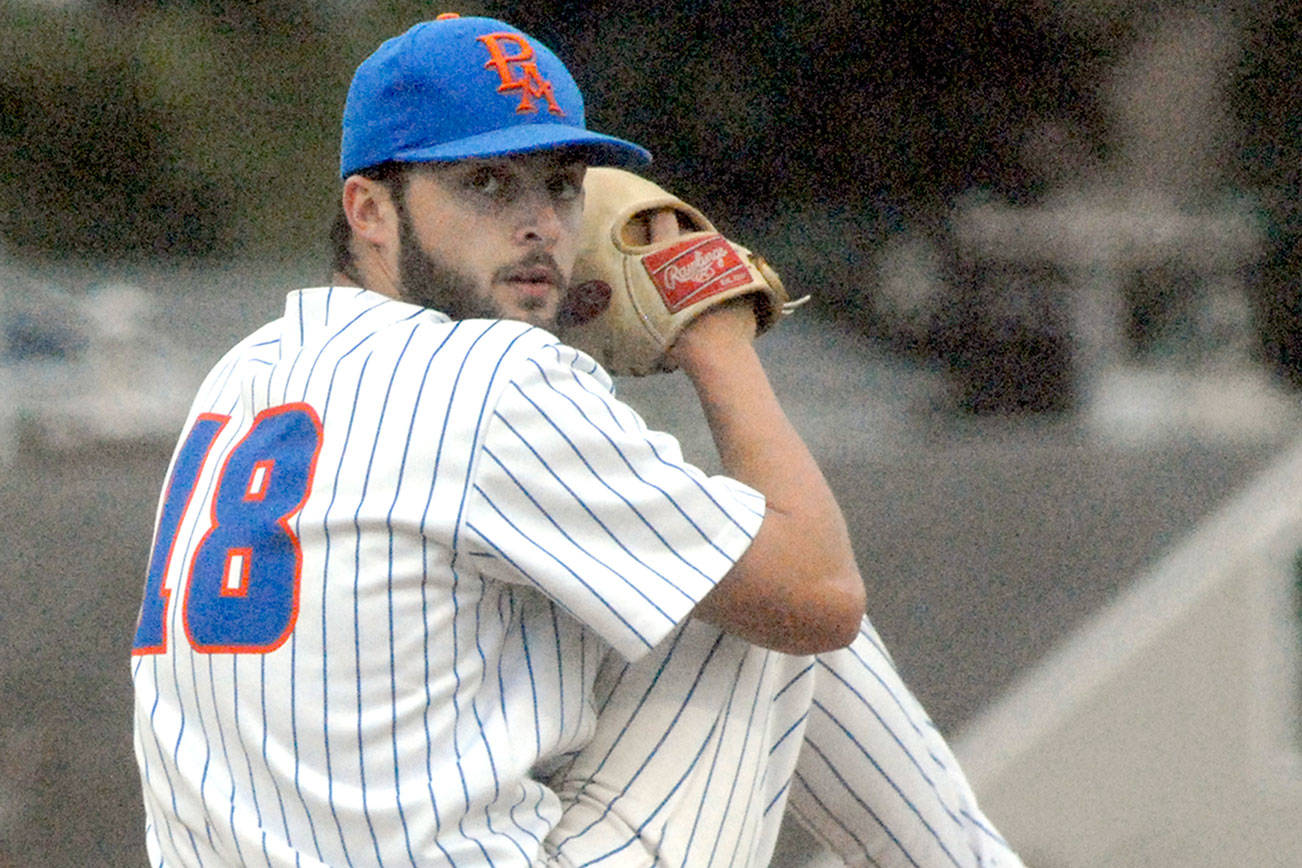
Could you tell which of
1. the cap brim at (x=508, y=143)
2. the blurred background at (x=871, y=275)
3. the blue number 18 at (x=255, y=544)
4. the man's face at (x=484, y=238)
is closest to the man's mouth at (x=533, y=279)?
the man's face at (x=484, y=238)

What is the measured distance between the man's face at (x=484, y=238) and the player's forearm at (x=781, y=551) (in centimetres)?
24

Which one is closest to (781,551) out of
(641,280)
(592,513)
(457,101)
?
(592,513)

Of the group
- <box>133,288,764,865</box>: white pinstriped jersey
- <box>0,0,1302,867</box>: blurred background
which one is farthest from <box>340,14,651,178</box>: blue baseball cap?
<box>0,0,1302,867</box>: blurred background

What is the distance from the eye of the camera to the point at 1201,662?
3344mm

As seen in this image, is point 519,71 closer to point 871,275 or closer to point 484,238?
point 484,238

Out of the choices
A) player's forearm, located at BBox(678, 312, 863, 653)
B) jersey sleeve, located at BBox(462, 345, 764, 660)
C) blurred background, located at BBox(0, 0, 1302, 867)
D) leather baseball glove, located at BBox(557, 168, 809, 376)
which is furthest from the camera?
blurred background, located at BBox(0, 0, 1302, 867)

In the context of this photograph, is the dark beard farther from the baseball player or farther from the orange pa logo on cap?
the orange pa logo on cap

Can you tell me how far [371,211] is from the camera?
1775 mm

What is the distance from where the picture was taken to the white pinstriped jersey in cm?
147

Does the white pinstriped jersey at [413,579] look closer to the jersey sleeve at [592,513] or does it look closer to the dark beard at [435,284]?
the jersey sleeve at [592,513]

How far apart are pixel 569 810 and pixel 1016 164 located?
2472 millimetres

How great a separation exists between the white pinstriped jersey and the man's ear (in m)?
0.21

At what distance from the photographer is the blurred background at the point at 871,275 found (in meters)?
3.33

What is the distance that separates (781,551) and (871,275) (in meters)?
2.19
